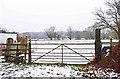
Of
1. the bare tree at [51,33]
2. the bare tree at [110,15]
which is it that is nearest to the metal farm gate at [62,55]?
the bare tree at [110,15]

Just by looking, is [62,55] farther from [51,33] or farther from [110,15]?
[51,33]

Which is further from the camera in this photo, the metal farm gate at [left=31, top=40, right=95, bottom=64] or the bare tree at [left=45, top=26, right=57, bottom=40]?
the bare tree at [left=45, top=26, right=57, bottom=40]

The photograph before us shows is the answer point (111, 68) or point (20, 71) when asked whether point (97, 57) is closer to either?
point (111, 68)

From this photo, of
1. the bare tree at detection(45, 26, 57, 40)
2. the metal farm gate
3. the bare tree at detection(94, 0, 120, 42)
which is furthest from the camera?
the bare tree at detection(45, 26, 57, 40)

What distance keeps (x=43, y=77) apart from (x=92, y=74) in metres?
1.49

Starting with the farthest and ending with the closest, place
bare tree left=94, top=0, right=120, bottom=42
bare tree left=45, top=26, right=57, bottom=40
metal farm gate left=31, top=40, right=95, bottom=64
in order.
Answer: bare tree left=45, top=26, right=57, bottom=40, bare tree left=94, top=0, right=120, bottom=42, metal farm gate left=31, top=40, right=95, bottom=64

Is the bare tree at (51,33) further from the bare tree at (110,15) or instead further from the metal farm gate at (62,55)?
the metal farm gate at (62,55)

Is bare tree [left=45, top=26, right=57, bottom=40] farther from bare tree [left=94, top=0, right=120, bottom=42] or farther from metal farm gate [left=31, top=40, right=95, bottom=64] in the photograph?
metal farm gate [left=31, top=40, right=95, bottom=64]

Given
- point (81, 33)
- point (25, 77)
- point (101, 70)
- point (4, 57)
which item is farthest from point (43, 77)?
point (81, 33)

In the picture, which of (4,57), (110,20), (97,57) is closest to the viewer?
(97,57)

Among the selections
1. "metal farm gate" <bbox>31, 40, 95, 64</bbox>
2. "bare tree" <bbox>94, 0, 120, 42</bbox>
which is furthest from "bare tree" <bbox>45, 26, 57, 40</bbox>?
"metal farm gate" <bbox>31, 40, 95, 64</bbox>

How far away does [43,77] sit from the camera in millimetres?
9016

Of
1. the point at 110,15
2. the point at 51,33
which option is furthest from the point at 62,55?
the point at 51,33

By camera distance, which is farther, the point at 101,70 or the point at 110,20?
the point at 110,20
